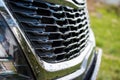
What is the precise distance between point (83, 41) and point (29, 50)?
1.05 metres

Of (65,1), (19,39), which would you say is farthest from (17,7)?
(65,1)

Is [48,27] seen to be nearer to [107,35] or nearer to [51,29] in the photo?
[51,29]

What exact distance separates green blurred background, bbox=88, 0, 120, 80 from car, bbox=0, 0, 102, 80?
4.25 metres

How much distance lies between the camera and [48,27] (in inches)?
79.4

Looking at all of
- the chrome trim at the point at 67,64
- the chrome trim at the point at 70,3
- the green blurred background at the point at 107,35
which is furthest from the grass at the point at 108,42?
the chrome trim at the point at 70,3

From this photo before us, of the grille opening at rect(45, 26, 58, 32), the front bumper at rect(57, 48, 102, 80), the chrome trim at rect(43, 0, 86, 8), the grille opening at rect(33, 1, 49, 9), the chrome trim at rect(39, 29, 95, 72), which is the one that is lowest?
the front bumper at rect(57, 48, 102, 80)

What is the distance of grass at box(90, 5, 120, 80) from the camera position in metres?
7.30

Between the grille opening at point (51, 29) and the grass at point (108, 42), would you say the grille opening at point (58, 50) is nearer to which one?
the grille opening at point (51, 29)

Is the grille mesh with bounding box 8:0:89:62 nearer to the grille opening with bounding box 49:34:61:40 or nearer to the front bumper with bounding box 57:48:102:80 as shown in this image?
the grille opening with bounding box 49:34:61:40

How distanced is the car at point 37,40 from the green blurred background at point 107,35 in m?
4.25

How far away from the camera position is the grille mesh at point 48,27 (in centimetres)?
184

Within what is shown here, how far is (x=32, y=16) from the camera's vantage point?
188 cm

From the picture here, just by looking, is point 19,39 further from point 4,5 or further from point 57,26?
point 57,26

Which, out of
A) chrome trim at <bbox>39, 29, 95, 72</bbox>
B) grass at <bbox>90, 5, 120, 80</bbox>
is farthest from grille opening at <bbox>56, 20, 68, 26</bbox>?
grass at <bbox>90, 5, 120, 80</bbox>
